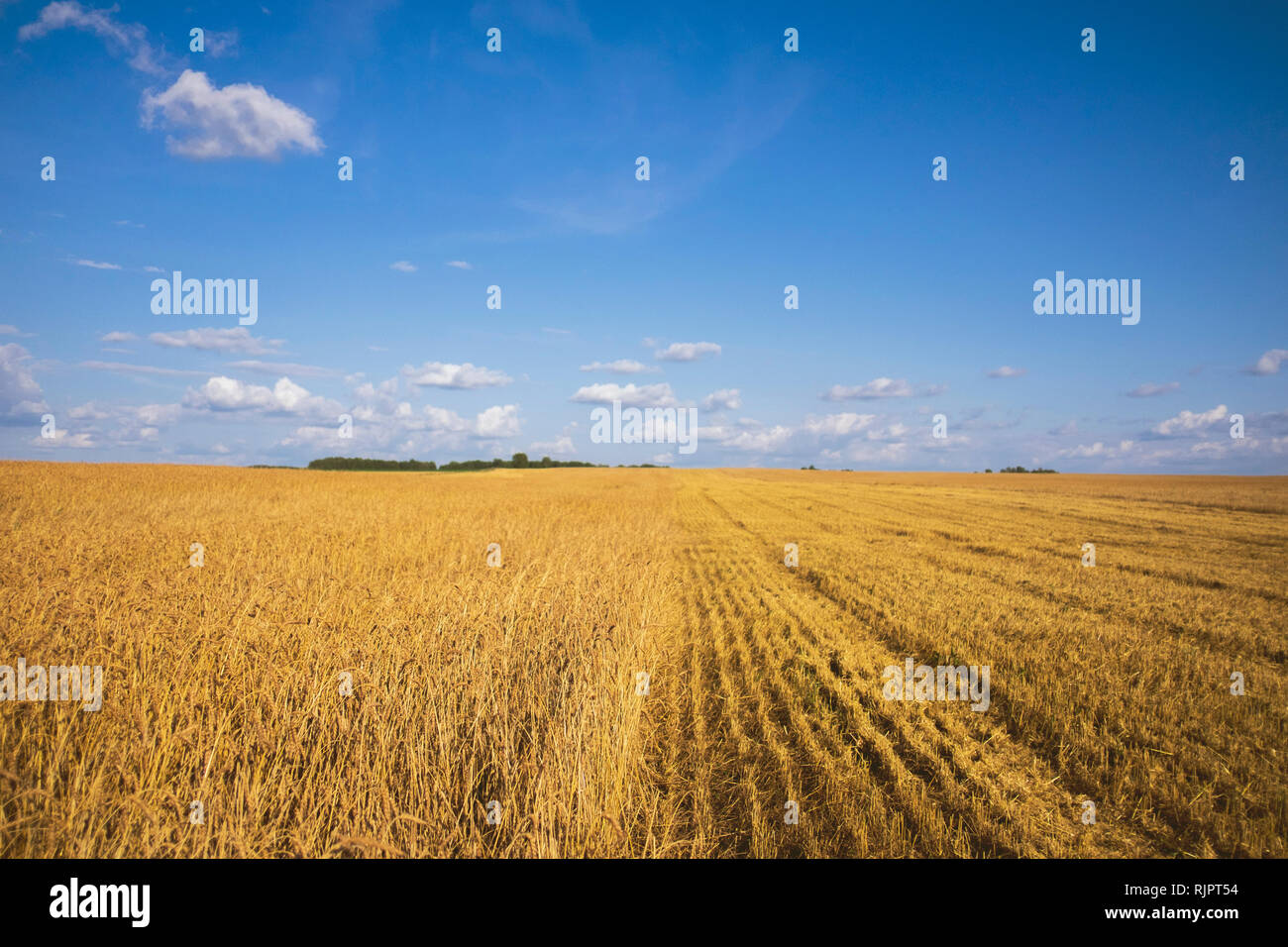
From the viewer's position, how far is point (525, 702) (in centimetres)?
457

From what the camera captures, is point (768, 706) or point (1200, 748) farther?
point (768, 706)

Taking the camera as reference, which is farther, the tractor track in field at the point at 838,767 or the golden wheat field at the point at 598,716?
the tractor track in field at the point at 838,767

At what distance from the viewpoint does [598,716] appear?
169 inches

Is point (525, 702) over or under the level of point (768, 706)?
over

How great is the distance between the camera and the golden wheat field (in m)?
3.25

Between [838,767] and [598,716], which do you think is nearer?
[598,716]

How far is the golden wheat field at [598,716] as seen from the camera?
3246mm

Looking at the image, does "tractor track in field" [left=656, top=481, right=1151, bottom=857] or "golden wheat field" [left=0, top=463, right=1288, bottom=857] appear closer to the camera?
"golden wheat field" [left=0, top=463, right=1288, bottom=857]

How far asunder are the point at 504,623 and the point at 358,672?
167cm

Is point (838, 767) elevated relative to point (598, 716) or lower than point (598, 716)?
lower

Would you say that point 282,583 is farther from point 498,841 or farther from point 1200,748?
point 1200,748

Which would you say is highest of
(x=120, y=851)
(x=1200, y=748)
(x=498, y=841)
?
(x=120, y=851)
